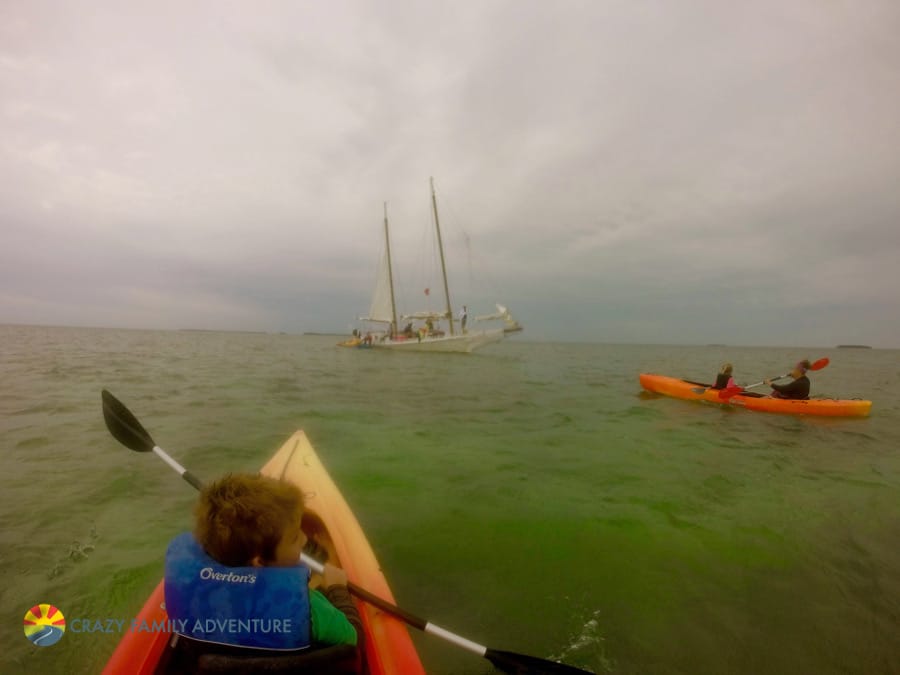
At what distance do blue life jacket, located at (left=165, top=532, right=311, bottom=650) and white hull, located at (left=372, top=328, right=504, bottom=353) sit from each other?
37643mm

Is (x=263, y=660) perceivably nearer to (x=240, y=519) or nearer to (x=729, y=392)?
(x=240, y=519)

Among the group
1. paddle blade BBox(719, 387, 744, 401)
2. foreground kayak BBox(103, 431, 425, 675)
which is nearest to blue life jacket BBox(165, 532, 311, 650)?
foreground kayak BBox(103, 431, 425, 675)

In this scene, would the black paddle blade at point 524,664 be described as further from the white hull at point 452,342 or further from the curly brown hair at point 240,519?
the white hull at point 452,342

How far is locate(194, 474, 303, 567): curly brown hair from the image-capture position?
186 cm

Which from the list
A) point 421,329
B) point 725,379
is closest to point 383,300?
point 421,329

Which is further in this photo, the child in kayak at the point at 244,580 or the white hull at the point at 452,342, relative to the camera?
the white hull at the point at 452,342

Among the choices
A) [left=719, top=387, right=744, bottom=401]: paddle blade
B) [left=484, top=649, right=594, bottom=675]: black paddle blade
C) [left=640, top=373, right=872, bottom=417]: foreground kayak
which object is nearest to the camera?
[left=484, top=649, right=594, bottom=675]: black paddle blade

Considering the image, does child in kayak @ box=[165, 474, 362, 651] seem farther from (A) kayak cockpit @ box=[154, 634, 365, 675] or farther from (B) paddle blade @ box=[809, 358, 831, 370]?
(B) paddle blade @ box=[809, 358, 831, 370]

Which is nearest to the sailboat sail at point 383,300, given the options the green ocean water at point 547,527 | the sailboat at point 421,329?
the sailboat at point 421,329

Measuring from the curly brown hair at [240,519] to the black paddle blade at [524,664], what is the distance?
5.71ft

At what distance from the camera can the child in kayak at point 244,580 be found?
1.80 metres

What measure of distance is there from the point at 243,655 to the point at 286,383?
670 inches

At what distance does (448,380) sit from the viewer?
67.3 ft

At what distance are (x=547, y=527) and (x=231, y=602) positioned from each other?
13.4 ft
